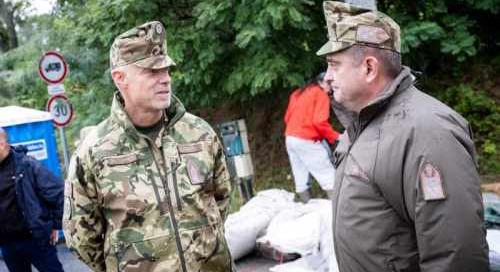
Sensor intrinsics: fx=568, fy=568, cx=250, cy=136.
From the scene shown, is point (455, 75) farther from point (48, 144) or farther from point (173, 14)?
point (48, 144)

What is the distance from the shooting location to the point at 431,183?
187 cm

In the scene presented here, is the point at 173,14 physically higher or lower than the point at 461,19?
higher

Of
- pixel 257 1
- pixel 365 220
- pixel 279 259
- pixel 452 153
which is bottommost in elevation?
pixel 279 259

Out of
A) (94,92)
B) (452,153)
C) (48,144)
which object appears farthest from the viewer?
(94,92)

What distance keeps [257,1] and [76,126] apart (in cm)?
494

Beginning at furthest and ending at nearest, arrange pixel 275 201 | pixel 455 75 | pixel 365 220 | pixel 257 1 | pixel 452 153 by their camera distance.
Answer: pixel 455 75
pixel 257 1
pixel 275 201
pixel 365 220
pixel 452 153

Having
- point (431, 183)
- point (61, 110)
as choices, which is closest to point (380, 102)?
point (431, 183)

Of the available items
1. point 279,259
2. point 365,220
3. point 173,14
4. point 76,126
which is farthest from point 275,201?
point 76,126

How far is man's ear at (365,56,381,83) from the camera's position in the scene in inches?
84.9

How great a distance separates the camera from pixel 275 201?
6.61 meters

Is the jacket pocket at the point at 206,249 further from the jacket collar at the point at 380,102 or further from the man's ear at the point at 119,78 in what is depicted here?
the jacket collar at the point at 380,102

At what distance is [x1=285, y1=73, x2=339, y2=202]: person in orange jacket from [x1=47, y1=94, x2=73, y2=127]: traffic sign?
4075 millimetres

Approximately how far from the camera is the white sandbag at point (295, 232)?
18.1 ft

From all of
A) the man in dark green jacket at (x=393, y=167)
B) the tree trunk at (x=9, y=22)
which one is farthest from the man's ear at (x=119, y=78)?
the tree trunk at (x=9, y=22)
